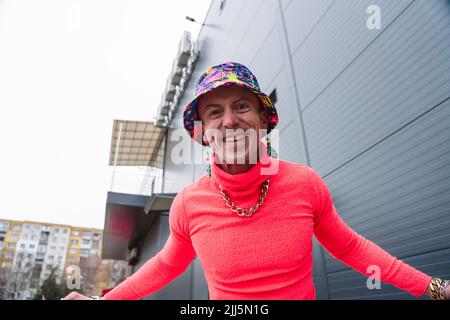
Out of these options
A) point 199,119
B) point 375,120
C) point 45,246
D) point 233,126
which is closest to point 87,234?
point 45,246

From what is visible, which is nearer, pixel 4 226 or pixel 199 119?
pixel 199 119

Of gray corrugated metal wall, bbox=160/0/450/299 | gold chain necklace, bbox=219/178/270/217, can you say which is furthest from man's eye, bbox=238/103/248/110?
gray corrugated metal wall, bbox=160/0/450/299

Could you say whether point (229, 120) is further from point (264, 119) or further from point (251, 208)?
point (251, 208)

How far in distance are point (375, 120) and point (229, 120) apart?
1621 mm

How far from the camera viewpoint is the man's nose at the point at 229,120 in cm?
127

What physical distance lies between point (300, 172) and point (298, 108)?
237 centimetres

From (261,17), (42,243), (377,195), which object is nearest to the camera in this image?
(377,195)

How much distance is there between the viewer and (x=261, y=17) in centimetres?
512

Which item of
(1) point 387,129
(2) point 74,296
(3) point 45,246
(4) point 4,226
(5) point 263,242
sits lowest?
(2) point 74,296

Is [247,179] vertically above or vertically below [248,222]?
above

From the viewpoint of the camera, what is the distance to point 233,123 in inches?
50.1

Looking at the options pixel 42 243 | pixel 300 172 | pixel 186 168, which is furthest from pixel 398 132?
pixel 42 243

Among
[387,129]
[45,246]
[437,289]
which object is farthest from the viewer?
Result: [45,246]
